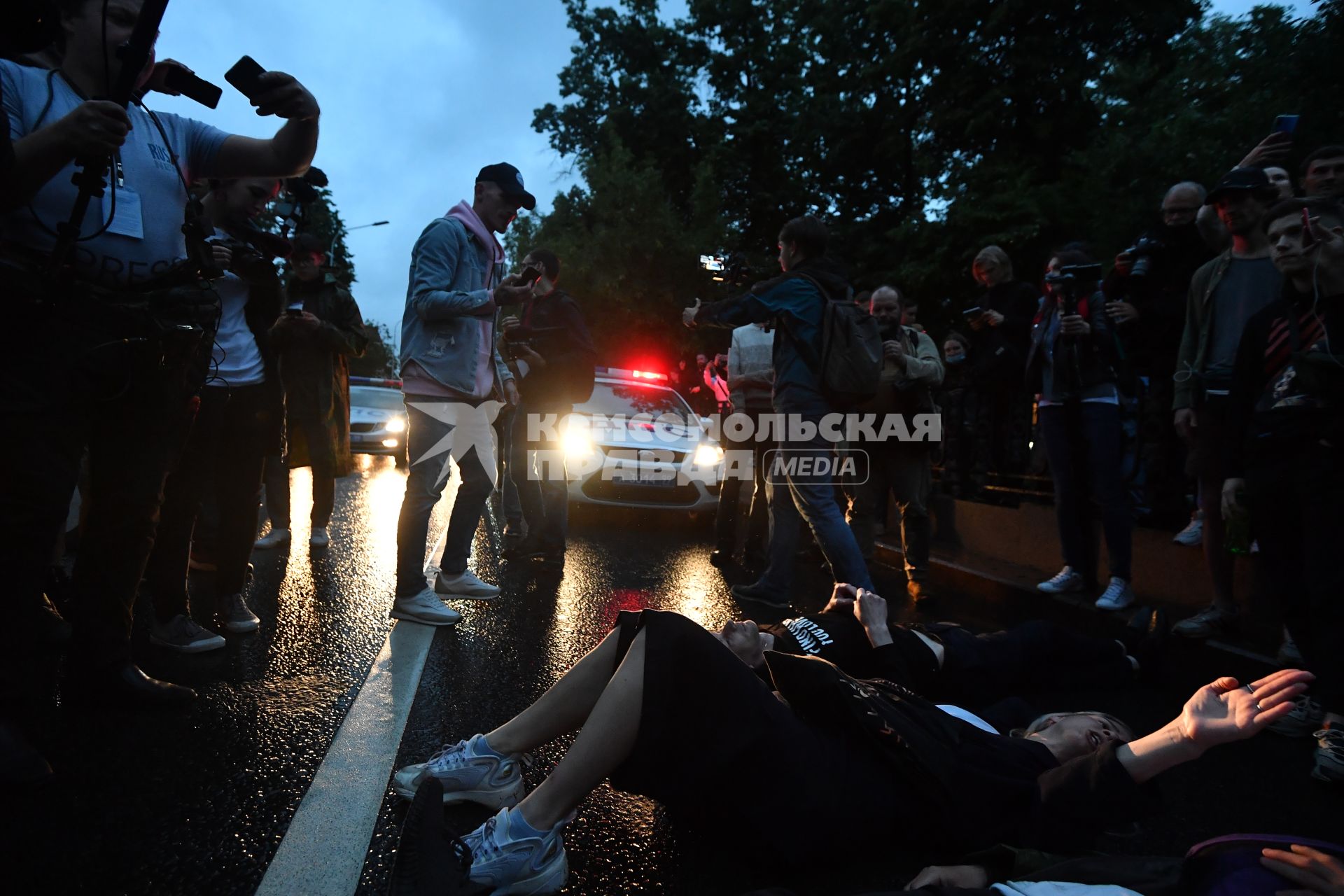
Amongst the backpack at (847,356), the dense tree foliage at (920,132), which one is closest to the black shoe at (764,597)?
the backpack at (847,356)

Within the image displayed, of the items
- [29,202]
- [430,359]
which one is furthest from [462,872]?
[430,359]

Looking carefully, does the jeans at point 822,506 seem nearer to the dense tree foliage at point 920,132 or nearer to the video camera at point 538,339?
the video camera at point 538,339

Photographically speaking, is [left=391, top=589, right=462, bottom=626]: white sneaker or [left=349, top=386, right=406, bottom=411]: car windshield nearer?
[left=391, top=589, right=462, bottom=626]: white sneaker

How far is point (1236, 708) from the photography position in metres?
1.90

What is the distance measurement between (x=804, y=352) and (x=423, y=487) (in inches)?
84.5

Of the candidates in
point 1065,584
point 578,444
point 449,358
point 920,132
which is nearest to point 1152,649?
point 1065,584

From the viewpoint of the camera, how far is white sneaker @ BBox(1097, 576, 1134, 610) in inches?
207

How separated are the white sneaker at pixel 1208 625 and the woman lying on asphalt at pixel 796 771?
9.58 ft

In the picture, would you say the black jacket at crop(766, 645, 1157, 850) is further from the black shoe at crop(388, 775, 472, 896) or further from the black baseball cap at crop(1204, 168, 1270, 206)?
the black baseball cap at crop(1204, 168, 1270, 206)

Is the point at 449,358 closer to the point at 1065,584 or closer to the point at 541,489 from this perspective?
the point at 541,489

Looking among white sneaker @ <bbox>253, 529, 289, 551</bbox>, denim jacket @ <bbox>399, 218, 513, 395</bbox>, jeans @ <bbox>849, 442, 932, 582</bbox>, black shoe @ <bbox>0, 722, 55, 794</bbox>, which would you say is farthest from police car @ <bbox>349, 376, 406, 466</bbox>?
black shoe @ <bbox>0, 722, 55, 794</bbox>

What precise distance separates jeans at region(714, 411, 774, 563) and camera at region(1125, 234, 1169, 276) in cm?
267

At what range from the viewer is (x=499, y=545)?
7270mm

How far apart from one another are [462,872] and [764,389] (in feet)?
17.6
